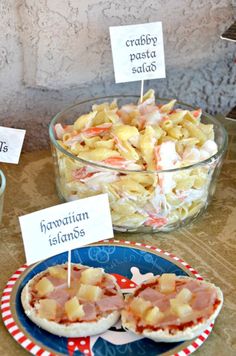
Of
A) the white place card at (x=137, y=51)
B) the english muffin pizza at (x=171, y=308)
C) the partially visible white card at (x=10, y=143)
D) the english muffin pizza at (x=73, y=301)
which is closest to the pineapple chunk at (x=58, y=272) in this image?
the english muffin pizza at (x=73, y=301)

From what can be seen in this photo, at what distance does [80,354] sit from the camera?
789 mm

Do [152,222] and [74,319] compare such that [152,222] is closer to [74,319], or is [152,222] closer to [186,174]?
[186,174]

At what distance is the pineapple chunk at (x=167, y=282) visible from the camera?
846mm

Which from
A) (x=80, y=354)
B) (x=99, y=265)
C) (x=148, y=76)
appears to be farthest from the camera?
(x=148, y=76)

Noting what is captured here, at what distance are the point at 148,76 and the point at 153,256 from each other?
38 cm

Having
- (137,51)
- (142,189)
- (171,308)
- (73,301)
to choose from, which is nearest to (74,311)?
(73,301)

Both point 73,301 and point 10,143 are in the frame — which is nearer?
point 73,301

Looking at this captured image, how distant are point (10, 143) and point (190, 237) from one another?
1.14 feet

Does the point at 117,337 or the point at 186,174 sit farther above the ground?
the point at 186,174

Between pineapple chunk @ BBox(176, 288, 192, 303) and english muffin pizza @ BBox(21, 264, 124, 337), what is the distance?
3.1 inches

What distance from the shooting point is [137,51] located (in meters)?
1.16

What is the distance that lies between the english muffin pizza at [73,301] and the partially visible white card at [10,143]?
0.22 meters

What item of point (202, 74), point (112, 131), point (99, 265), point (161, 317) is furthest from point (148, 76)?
point (161, 317)

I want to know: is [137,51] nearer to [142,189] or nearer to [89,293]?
[142,189]
